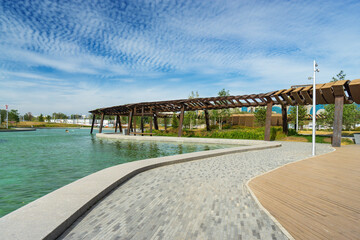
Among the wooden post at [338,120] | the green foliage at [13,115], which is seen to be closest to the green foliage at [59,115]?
the green foliage at [13,115]

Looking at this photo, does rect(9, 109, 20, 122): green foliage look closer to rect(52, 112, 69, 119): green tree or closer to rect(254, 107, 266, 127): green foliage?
rect(52, 112, 69, 119): green tree

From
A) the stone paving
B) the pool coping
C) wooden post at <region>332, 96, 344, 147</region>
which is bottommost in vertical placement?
the stone paving

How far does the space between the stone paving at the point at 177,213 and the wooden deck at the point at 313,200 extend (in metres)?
0.36

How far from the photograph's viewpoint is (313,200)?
182 inches

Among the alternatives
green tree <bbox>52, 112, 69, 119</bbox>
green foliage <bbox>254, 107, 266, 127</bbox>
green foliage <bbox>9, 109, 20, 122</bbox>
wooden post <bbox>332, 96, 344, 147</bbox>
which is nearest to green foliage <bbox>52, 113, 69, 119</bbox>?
green tree <bbox>52, 112, 69, 119</bbox>

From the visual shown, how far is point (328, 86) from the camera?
1650 centimetres

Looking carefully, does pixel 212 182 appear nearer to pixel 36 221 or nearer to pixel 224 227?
pixel 224 227

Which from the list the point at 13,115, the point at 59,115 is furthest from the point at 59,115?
the point at 13,115

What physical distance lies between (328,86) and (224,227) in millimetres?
17821

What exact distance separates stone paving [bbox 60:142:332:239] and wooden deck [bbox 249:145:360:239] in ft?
1.17

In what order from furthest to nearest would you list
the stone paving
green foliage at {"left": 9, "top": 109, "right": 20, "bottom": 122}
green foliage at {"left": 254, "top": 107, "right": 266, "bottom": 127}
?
green foliage at {"left": 9, "top": 109, "right": 20, "bottom": 122} < green foliage at {"left": 254, "top": 107, "right": 266, "bottom": 127} < the stone paving

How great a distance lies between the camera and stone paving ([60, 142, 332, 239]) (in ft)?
10.7

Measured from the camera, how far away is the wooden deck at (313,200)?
3346mm

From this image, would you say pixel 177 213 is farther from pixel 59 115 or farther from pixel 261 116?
pixel 59 115
